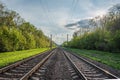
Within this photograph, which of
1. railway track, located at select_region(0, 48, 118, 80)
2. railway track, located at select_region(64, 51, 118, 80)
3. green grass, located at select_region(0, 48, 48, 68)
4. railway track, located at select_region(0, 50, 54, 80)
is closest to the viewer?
railway track, located at select_region(0, 50, 54, 80)

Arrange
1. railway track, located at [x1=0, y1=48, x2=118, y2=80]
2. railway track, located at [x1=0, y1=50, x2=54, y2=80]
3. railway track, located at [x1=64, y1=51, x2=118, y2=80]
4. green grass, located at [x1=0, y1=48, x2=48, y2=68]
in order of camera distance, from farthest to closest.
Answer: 1. green grass, located at [x1=0, y1=48, x2=48, y2=68]
2. railway track, located at [x1=64, y1=51, x2=118, y2=80]
3. railway track, located at [x1=0, y1=48, x2=118, y2=80]
4. railway track, located at [x1=0, y1=50, x2=54, y2=80]

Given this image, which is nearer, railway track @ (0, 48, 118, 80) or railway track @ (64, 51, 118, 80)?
railway track @ (0, 48, 118, 80)

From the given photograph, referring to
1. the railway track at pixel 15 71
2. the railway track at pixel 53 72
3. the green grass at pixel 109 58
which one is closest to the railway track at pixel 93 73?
the railway track at pixel 53 72

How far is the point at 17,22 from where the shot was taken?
8306 centimetres

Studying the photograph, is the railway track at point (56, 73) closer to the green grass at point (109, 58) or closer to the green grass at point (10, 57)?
the green grass at point (10, 57)

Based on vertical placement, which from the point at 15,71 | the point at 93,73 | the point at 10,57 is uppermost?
the point at 10,57

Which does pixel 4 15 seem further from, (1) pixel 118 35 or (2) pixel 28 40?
(1) pixel 118 35

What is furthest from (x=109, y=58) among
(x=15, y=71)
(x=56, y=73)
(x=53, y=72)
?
(x=15, y=71)

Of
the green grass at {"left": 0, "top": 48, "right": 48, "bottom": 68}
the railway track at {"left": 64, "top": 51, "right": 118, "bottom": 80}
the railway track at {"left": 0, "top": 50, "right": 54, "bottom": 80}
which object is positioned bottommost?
the railway track at {"left": 64, "top": 51, "right": 118, "bottom": 80}

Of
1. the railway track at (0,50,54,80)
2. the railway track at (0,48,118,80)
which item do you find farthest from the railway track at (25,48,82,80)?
the railway track at (0,50,54,80)

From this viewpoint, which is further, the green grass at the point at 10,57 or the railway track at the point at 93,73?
the green grass at the point at 10,57

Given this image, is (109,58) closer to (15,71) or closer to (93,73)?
(93,73)

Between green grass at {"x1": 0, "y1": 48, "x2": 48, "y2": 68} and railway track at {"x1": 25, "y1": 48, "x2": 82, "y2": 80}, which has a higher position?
green grass at {"x1": 0, "y1": 48, "x2": 48, "y2": 68}

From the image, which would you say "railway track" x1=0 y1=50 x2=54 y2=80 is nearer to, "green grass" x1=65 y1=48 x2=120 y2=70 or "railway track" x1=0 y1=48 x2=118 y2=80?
"railway track" x1=0 y1=48 x2=118 y2=80
